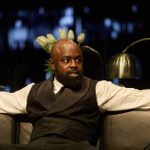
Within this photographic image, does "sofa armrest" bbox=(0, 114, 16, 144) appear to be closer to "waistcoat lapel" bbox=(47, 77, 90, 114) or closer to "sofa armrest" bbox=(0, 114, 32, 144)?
"sofa armrest" bbox=(0, 114, 32, 144)

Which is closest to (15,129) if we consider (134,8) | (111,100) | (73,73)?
(73,73)

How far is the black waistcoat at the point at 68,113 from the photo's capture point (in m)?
2.01

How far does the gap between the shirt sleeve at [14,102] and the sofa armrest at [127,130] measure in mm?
464

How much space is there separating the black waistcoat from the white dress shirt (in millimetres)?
39

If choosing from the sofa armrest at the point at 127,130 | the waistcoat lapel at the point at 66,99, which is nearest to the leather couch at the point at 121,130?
the sofa armrest at the point at 127,130

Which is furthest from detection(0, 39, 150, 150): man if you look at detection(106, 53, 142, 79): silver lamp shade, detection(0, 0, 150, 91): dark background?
detection(0, 0, 150, 91): dark background

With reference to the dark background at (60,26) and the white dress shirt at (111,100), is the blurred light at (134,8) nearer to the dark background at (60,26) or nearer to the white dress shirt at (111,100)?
the dark background at (60,26)

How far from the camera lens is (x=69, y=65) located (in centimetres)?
212

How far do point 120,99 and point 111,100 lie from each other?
0.05 metres

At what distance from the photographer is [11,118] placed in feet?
7.14

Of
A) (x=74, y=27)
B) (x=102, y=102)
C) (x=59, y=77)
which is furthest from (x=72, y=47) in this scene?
(x=74, y=27)

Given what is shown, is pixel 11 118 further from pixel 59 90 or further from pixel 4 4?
pixel 4 4

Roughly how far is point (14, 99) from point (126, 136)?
0.64m

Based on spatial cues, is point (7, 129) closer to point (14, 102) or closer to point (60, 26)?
point (14, 102)
